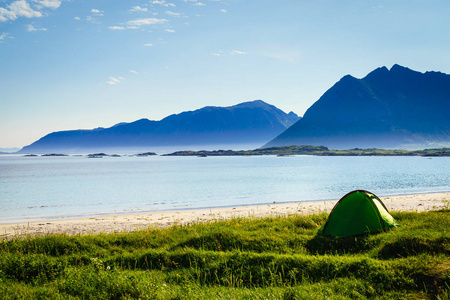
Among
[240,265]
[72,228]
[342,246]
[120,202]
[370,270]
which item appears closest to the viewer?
[370,270]

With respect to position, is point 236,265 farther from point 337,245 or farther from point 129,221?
point 129,221

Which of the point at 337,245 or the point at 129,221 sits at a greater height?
the point at 337,245

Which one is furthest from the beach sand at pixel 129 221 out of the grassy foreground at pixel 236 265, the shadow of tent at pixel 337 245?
the shadow of tent at pixel 337 245

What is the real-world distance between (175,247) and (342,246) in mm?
6280

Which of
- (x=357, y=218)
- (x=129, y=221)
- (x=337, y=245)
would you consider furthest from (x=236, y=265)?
(x=129, y=221)

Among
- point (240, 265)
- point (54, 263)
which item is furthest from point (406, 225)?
point (54, 263)

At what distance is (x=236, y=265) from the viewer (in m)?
11.1

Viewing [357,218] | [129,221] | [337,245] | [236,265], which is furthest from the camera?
[129,221]

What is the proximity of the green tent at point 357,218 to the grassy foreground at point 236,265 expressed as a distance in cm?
77

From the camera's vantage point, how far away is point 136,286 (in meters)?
8.77

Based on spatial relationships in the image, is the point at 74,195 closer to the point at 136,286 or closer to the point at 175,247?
the point at 175,247

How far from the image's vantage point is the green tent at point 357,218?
14.3 m

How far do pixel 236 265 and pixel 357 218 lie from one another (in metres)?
6.27

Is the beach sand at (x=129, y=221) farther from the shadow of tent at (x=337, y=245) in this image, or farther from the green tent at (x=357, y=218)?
the shadow of tent at (x=337, y=245)
